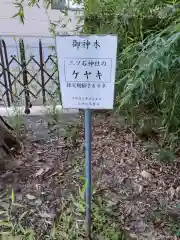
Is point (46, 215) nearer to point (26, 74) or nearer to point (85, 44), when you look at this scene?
point (85, 44)

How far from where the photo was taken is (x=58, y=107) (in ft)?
7.68

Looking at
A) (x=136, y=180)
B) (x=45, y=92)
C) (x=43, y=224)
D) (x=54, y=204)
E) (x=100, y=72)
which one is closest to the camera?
(x=100, y=72)

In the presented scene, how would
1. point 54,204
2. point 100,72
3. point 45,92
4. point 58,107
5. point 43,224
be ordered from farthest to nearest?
point 45,92, point 58,107, point 54,204, point 43,224, point 100,72

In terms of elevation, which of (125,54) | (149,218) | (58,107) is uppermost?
(125,54)

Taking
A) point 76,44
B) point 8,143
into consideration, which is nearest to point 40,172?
point 8,143

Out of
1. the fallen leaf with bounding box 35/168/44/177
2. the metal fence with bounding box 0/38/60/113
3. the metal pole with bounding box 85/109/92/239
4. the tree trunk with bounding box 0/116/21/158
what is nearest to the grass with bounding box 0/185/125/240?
the metal pole with bounding box 85/109/92/239

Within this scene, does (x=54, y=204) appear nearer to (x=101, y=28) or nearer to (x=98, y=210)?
(x=98, y=210)

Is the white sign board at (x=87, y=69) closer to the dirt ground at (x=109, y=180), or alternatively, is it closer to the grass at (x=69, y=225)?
the grass at (x=69, y=225)

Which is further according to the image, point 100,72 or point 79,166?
point 79,166

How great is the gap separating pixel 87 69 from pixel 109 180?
0.83m

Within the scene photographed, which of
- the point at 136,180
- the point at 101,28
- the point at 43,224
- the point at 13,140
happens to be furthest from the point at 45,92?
the point at 43,224

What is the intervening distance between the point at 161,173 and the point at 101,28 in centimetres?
124

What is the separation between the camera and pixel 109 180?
1546 millimetres

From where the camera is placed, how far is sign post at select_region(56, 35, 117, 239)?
3.00 ft
